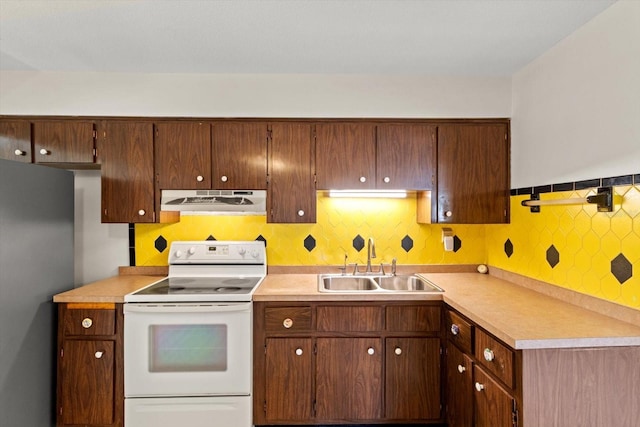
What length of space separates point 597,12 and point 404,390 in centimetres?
223

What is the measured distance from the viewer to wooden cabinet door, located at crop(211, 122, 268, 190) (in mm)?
2453

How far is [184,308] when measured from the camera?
2080 millimetres

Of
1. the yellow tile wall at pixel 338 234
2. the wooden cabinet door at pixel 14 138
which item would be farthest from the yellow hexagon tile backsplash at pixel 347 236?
the wooden cabinet door at pixel 14 138

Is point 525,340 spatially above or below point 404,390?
above

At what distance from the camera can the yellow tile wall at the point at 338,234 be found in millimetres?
2744

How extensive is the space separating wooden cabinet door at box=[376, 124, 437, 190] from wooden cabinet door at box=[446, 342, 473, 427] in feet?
3.50

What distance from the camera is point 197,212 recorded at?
2.42 metres

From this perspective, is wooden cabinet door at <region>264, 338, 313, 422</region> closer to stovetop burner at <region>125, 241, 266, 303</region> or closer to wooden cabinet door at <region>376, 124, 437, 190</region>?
stovetop burner at <region>125, 241, 266, 303</region>

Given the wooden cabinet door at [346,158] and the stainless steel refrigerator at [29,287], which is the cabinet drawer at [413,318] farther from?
the stainless steel refrigerator at [29,287]

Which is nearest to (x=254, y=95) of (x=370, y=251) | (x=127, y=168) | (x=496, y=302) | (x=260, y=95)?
(x=260, y=95)

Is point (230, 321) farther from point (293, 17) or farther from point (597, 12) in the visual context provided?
point (597, 12)

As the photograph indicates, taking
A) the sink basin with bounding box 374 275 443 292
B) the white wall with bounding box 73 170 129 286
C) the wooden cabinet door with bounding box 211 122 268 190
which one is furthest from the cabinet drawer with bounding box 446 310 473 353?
the white wall with bounding box 73 170 129 286

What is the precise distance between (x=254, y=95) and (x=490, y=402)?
87.6 inches

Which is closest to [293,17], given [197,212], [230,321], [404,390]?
[197,212]
